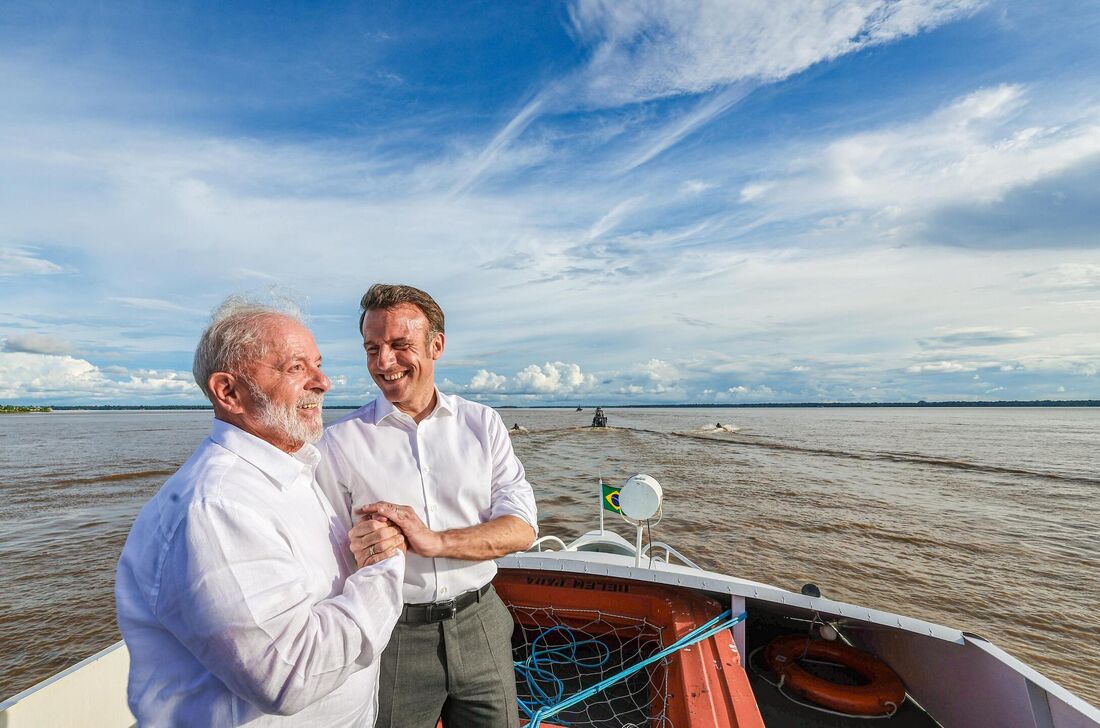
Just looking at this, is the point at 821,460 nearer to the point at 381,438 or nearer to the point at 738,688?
the point at 738,688

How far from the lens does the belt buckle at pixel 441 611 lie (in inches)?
77.1

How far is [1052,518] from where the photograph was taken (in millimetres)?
12625

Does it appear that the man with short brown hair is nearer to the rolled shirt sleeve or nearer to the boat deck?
the rolled shirt sleeve

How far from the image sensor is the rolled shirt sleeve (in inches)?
40.9

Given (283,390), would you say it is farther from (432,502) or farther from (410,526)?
(432,502)

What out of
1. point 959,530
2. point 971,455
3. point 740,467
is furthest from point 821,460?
point 959,530

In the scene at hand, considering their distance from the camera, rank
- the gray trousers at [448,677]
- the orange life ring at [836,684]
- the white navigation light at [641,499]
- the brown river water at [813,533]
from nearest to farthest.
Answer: the gray trousers at [448,677], the orange life ring at [836,684], the white navigation light at [641,499], the brown river water at [813,533]

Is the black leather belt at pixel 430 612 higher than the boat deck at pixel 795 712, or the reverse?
the black leather belt at pixel 430 612

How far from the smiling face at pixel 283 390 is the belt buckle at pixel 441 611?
85cm

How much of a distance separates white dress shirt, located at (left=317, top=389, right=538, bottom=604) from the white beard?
0.60 meters

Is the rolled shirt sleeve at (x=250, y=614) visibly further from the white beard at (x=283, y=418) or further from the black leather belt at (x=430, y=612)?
the black leather belt at (x=430, y=612)

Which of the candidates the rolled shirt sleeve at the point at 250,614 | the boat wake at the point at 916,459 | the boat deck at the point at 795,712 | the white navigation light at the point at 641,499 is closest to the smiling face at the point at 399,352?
the rolled shirt sleeve at the point at 250,614

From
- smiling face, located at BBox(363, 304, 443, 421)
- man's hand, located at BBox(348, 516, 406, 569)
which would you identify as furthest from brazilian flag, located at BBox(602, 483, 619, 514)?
man's hand, located at BBox(348, 516, 406, 569)

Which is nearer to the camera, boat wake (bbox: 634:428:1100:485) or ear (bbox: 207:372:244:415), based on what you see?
ear (bbox: 207:372:244:415)
